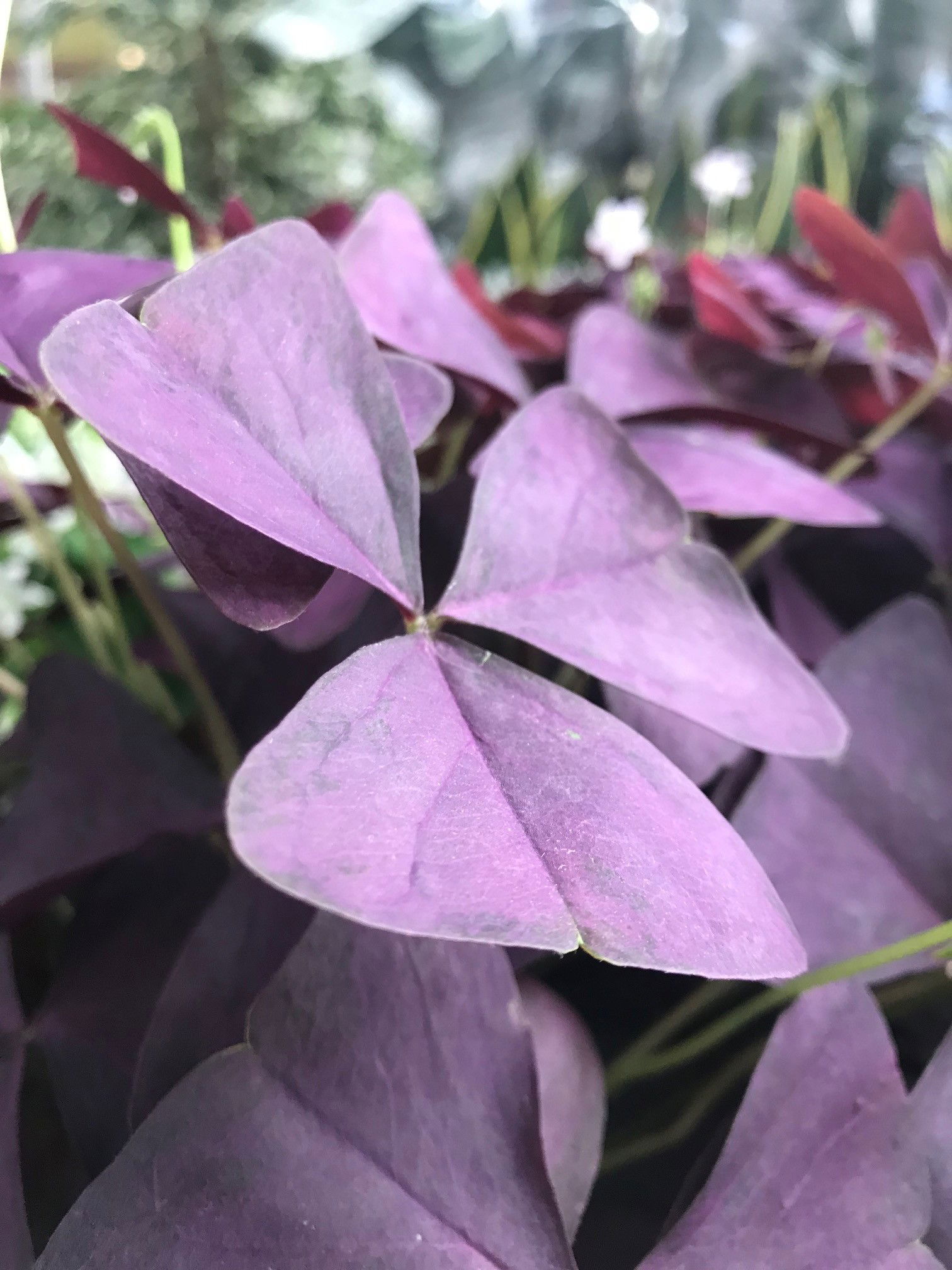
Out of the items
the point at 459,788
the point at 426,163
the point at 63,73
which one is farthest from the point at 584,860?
the point at 63,73

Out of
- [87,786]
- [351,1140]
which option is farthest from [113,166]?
[351,1140]

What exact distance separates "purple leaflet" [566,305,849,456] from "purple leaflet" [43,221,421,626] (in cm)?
18

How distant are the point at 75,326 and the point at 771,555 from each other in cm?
33

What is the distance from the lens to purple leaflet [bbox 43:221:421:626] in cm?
18

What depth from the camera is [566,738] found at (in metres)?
0.21

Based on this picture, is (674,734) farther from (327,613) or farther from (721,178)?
(721,178)

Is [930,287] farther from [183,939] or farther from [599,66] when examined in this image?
[599,66]

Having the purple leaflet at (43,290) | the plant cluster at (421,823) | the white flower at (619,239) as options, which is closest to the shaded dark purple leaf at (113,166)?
the plant cluster at (421,823)

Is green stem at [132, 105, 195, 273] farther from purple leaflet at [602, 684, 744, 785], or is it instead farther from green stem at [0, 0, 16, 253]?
purple leaflet at [602, 684, 744, 785]

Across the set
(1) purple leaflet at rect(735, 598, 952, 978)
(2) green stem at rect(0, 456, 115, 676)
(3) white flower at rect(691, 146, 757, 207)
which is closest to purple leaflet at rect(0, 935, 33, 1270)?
(2) green stem at rect(0, 456, 115, 676)

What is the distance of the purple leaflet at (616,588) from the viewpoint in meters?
0.24

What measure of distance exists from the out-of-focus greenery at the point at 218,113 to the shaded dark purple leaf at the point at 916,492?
1170mm

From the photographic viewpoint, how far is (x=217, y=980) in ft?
0.80

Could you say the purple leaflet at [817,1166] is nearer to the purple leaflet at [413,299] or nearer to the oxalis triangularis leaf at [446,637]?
the oxalis triangularis leaf at [446,637]
